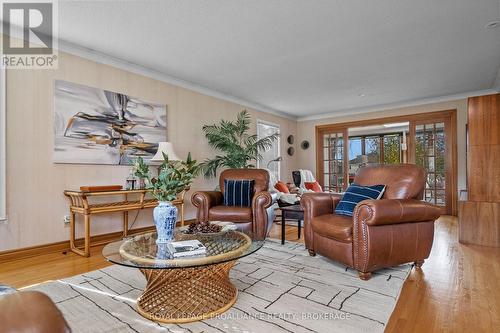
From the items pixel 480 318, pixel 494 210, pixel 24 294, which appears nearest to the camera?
pixel 24 294

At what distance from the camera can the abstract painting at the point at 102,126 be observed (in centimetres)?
321

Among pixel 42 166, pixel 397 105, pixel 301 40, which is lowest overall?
pixel 42 166

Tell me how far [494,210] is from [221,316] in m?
3.47

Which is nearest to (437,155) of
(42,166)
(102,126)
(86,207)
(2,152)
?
(102,126)

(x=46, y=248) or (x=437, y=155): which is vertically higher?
(x=437, y=155)

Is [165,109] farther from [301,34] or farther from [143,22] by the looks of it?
[301,34]

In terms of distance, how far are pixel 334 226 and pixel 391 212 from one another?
1.52 feet

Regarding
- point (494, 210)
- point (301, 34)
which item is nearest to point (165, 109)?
point (301, 34)

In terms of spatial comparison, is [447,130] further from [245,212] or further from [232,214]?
[232,214]

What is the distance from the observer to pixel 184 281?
172 cm

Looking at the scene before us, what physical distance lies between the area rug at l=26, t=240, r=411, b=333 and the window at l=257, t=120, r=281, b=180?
13.0ft

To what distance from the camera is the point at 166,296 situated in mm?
1725

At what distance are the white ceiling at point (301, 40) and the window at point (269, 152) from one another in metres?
1.51

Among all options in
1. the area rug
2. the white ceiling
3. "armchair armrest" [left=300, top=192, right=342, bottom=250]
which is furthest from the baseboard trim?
"armchair armrest" [left=300, top=192, right=342, bottom=250]
